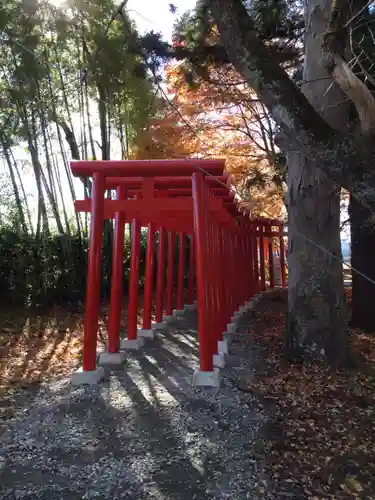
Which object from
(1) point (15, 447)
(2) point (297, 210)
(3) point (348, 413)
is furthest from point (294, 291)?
(1) point (15, 447)

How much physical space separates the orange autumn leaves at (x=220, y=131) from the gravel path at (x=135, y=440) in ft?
12.5

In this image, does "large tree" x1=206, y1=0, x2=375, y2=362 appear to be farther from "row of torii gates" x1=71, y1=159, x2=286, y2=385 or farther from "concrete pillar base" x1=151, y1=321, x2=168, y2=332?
"concrete pillar base" x1=151, y1=321, x2=168, y2=332

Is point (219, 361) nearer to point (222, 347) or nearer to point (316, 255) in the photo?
point (222, 347)

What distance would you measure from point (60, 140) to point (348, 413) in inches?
244

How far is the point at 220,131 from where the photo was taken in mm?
8797

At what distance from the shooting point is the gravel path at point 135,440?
2.60 meters

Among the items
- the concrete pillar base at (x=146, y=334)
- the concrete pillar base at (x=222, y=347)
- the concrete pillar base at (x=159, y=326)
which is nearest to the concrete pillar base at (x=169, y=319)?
the concrete pillar base at (x=159, y=326)

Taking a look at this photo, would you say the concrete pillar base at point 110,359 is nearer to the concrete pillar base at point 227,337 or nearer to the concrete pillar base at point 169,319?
the concrete pillar base at point 227,337

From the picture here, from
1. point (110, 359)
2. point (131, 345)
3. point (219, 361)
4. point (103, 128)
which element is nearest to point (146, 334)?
point (131, 345)

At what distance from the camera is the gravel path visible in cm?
260

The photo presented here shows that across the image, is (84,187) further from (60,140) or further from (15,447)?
(15,447)

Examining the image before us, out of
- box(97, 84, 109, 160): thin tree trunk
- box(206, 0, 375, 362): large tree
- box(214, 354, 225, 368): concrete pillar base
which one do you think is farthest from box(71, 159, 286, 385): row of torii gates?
box(97, 84, 109, 160): thin tree trunk

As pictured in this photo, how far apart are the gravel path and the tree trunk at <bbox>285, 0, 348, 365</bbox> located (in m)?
0.83

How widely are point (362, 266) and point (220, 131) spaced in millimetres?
3743
